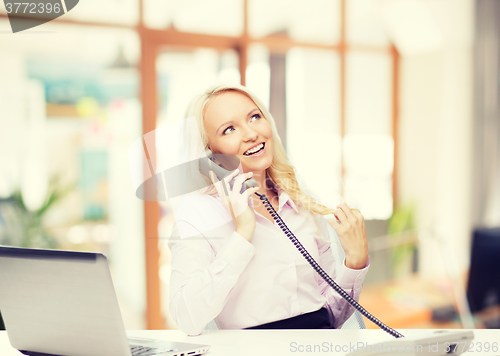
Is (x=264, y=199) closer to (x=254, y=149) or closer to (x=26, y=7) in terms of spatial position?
(x=254, y=149)

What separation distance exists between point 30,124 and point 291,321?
2286 millimetres

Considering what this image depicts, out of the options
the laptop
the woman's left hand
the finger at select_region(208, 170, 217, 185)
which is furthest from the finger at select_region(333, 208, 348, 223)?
the laptop

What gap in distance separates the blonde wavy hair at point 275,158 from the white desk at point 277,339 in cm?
41

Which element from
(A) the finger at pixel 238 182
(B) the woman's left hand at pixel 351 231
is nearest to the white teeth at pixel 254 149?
(A) the finger at pixel 238 182

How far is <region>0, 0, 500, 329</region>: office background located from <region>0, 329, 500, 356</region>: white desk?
3.19 ft

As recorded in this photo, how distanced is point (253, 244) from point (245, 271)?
0.08 m

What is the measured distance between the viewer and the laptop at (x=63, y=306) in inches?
30.3

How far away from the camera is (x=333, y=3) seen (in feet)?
11.6

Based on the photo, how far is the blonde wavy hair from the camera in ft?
4.09

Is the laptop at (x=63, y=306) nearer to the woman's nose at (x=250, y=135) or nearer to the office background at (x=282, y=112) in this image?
the woman's nose at (x=250, y=135)

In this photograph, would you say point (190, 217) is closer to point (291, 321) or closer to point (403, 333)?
point (291, 321)

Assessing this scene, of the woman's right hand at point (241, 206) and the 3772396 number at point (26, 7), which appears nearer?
the woman's right hand at point (241, 206)

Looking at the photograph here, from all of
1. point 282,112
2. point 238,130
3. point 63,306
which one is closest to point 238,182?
point 238,130

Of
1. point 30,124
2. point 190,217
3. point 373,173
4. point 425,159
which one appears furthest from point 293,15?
→ point 190,217
